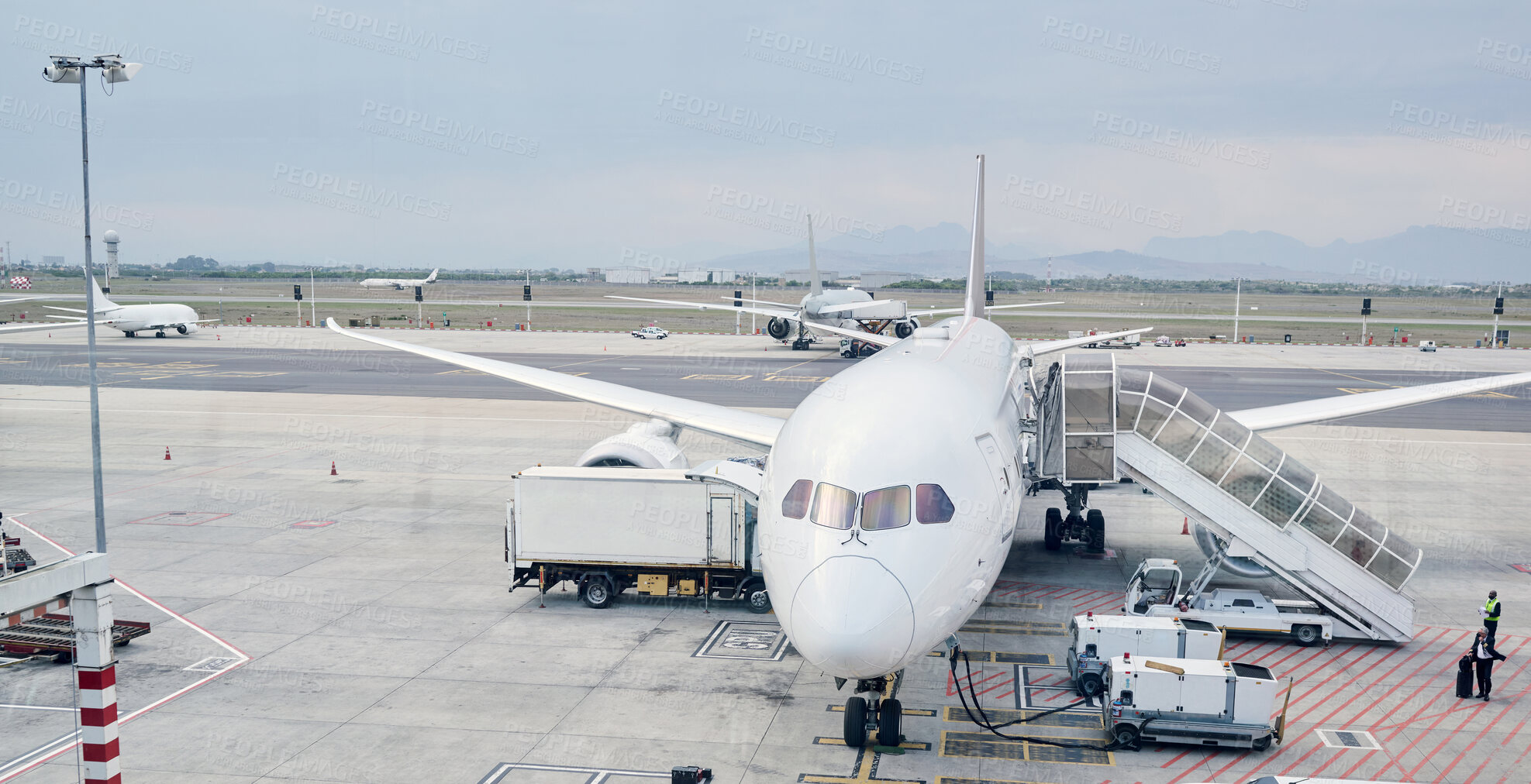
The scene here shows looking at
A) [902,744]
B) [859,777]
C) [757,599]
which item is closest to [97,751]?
[859,777]

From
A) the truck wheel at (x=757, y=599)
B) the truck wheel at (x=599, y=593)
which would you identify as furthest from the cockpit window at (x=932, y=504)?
the truck wheel at (x=599, y=593)

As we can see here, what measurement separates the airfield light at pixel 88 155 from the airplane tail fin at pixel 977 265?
2133cm

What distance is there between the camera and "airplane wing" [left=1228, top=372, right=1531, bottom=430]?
26391 mm

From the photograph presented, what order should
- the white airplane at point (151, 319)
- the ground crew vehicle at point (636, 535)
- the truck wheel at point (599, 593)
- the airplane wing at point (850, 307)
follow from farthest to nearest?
1. the white airplane at point (151, 319)
2. the airplane wing at point (850, 307)
3. the truck wheel at point (599, 593)
4. the ground crew vehicle at point (636, 535)

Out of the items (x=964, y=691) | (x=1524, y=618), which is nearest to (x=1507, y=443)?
(x=1524, y=618)

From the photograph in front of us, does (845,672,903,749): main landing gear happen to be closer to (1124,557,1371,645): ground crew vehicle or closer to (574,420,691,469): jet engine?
(1124,557,1371,645): ground crew vehicle

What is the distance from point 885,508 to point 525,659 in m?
9.26

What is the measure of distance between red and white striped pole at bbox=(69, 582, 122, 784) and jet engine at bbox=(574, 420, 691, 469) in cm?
1543

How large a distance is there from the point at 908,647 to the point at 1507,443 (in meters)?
43.6

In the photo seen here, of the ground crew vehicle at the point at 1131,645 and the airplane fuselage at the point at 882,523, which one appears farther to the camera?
the ground crew vehicle at the point at 1131,645

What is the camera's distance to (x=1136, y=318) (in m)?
130

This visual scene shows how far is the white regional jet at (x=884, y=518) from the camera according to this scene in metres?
12.0

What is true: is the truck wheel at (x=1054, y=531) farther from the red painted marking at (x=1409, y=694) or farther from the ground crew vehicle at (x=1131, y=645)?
the ground crew vehicle at (x=1131, y=645)

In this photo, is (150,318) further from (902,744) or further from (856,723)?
(902,744)
